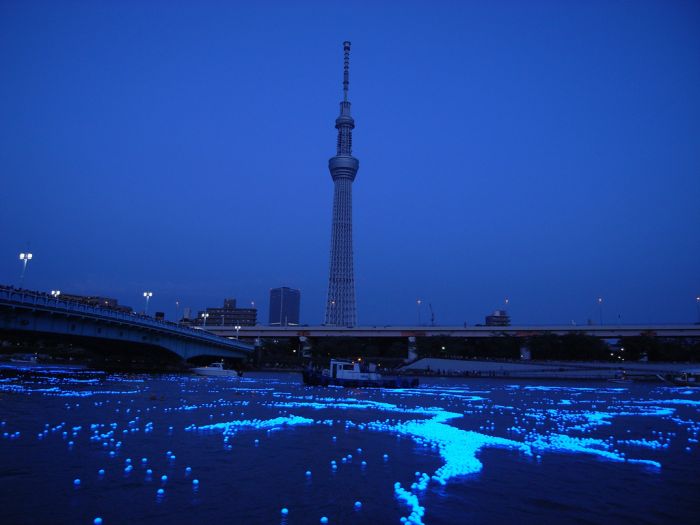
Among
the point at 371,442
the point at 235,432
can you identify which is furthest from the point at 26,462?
the point at 371,442

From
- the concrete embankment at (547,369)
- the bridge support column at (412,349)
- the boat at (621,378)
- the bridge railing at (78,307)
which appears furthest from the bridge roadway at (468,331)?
the bridge railing at (78,307)

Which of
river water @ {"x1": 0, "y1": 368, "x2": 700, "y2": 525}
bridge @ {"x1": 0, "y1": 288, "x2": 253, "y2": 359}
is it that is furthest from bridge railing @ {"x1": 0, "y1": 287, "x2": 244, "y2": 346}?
river water @ {"x1": 0, "y1": 368, "x2": 700, "y2": 525}

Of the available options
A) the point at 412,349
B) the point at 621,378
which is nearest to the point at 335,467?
the point at 621,378

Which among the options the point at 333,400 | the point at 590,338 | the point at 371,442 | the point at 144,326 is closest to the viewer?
the point at 371,442

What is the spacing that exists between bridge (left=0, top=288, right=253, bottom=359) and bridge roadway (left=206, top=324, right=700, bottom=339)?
5774cm

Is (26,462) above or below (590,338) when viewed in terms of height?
below

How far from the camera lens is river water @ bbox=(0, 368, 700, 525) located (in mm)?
14062

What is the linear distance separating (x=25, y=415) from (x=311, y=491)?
67.3 ft

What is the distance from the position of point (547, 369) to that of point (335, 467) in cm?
9748

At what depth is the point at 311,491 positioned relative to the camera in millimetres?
15914

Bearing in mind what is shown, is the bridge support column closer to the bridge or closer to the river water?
the bridge

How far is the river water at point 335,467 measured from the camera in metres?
14.1

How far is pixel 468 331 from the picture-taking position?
14375cm

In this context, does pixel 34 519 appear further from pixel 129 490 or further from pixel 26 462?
pixel 26 462
